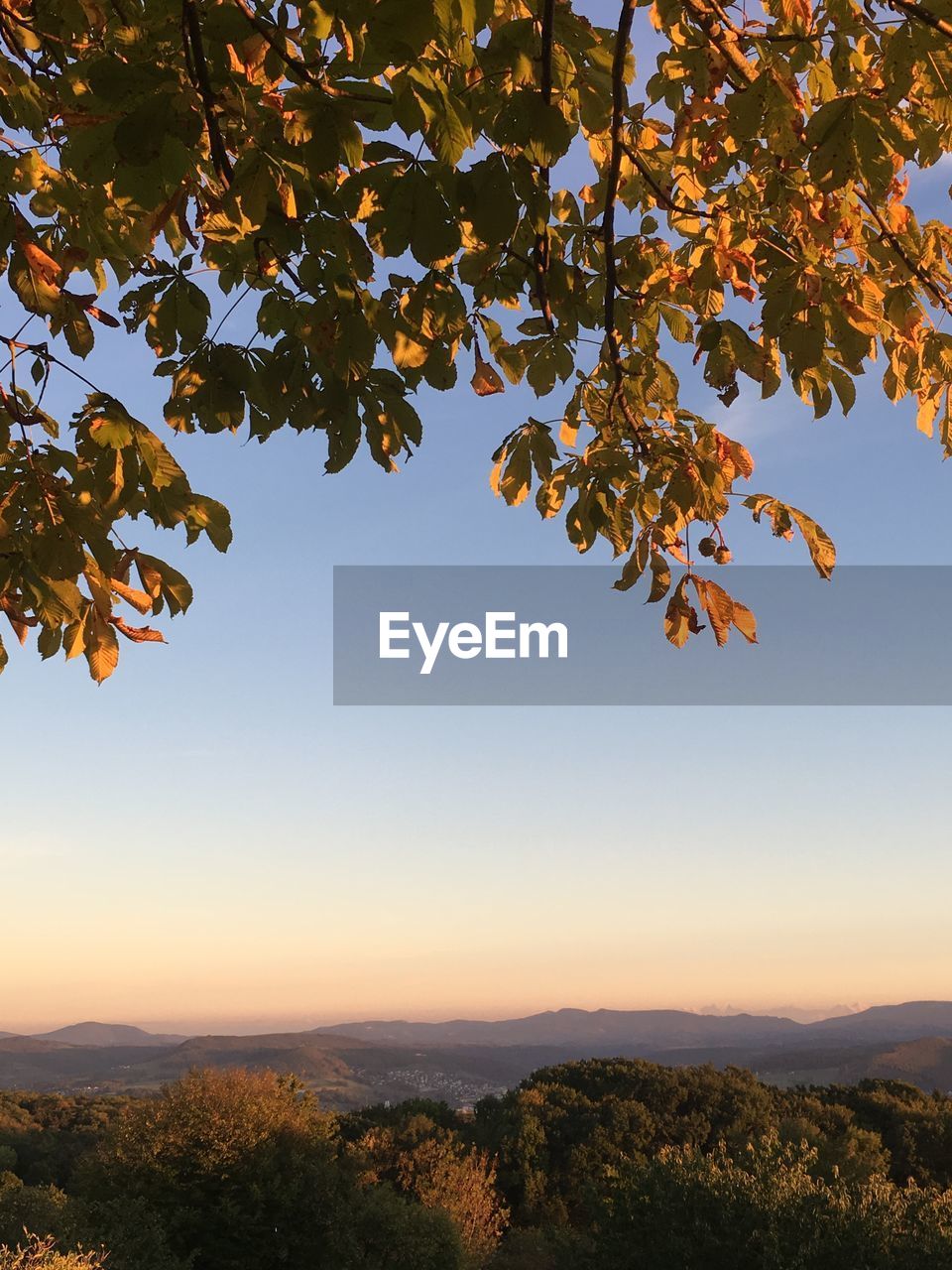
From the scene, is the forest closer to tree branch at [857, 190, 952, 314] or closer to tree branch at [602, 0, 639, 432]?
tree branch at [602, 0, 639, 432]

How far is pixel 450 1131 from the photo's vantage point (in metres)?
46.7

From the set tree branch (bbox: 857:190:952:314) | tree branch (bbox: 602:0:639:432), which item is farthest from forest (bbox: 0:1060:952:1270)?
tree branch (bbox: 857:190:952:314)

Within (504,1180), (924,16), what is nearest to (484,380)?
(924,16)

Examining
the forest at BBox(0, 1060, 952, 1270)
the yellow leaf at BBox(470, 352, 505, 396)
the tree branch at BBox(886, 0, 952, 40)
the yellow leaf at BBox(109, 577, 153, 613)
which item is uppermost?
the tree branch at BBox(886, 0, 952, 40)

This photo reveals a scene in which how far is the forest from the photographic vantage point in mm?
22438

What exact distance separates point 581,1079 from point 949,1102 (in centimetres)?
1939

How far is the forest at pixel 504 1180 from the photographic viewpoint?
22438 mm

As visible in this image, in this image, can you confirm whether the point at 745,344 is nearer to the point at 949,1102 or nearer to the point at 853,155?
the point at 853,155

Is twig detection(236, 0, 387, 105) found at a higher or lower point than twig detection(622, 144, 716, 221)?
lower

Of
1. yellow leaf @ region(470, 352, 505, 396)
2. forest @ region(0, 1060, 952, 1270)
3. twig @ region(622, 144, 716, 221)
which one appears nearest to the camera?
twig @ region(622, 144, 716, 221)

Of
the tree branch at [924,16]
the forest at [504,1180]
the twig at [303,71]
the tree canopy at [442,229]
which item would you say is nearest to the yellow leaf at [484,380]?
the tree canopy at [442,229]

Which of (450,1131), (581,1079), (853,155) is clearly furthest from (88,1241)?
(581,1079)

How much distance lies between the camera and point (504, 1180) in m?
47.5

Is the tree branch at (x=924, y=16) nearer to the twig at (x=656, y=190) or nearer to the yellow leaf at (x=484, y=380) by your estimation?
the twig at (x=656, y=190)
